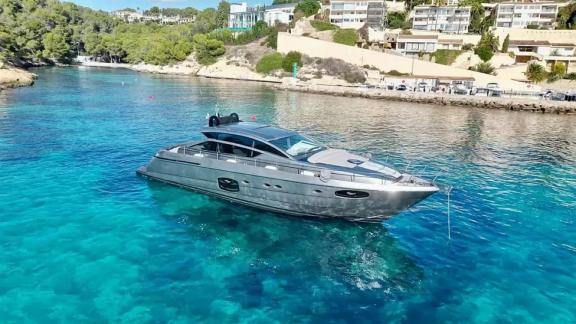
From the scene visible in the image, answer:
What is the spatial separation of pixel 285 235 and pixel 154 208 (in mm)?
5974

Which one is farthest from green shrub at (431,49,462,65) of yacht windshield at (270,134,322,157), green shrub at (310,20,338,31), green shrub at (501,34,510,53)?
yacht windshield at (270,134,322,157)

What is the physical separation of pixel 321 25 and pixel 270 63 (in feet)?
70.0

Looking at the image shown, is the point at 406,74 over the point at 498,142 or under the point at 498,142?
over

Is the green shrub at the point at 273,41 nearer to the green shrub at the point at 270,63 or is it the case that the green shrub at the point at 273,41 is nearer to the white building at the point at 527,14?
the green shrub at the point at 270,63

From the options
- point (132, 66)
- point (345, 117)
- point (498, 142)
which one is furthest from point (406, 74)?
point (132, 66)

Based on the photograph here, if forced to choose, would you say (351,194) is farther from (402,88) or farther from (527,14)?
(527,14)

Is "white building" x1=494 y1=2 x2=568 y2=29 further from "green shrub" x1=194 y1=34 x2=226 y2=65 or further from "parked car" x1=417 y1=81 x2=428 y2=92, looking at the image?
"green shrub" x1=194 y1=34 x2=226 y2=65

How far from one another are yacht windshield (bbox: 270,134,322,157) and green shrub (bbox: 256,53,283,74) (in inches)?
3420

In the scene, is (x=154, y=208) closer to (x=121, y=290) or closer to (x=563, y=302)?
(x=121, y=290)

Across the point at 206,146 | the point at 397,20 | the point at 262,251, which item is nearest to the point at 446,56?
the point at 397,20

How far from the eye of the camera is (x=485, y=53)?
81.1 meters

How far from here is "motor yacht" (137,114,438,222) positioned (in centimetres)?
1370

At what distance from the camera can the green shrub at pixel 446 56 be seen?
Result: 277ft

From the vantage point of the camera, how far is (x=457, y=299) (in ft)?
35.9
